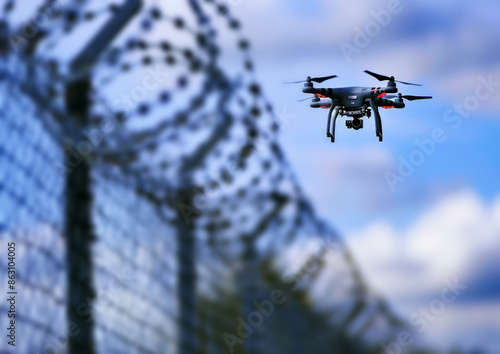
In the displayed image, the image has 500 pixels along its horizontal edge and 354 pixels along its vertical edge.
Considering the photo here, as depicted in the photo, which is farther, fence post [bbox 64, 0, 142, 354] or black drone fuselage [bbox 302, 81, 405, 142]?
black drone fuselage [bbox 302, 81, 405, 142]

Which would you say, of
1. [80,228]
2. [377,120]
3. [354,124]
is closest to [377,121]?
[377,120]

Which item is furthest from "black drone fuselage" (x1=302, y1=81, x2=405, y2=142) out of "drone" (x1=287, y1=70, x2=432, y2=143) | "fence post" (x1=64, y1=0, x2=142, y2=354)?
"fence post" (x1=64, y1=0, x2=142, y2=354)

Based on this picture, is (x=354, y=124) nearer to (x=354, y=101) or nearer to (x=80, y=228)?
(x=354, y=101)

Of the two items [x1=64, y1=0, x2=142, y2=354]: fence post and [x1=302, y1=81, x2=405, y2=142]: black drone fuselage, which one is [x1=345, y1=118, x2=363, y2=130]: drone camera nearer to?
[x1=302, y1=81, x2=405, y2=142]: black drone fuselage

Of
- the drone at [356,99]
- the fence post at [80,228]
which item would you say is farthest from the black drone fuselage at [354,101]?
the fence post at [80,228]

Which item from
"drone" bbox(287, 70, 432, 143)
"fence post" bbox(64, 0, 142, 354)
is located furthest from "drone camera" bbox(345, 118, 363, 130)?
"fence post" bbox(64, 0, 142, 354)

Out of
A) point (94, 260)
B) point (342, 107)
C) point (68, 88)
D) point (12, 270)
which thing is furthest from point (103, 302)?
point (342, 107)

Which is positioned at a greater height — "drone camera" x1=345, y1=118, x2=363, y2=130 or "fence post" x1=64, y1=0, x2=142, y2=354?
"drone camera" x1=345, y1=118, x2=363, y2=130
